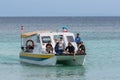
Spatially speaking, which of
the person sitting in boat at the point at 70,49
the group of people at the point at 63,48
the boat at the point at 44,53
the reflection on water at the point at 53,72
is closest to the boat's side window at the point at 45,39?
the boat at the point at 44,53

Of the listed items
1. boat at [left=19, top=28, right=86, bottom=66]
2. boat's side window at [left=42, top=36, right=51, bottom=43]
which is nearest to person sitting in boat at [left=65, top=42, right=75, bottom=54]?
boat at [left=19, top=28, right=86, bottom=66]

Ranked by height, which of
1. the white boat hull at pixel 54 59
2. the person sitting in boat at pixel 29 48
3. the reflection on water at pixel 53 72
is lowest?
the reflection on water at pixel 53 72

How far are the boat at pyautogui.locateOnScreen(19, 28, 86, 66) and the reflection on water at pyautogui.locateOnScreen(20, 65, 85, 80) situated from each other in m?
0.40

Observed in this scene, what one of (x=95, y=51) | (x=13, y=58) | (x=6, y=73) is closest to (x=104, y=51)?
(x=95, y=51)

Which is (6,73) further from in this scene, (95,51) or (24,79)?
(95,51)

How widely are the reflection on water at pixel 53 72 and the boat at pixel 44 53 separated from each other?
0.40 metres

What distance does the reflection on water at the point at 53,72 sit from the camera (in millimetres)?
27050

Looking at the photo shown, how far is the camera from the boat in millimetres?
30250

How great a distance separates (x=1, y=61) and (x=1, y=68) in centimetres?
392

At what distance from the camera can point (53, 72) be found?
2889 cm

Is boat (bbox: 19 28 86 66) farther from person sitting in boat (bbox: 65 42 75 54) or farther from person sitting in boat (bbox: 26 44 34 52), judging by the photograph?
person sitting in boat (bbox: 65 42 75 54)

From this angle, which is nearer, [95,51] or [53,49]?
[53,49]

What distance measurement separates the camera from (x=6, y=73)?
94.2 ft

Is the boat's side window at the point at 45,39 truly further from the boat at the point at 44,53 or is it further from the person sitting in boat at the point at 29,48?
the person sitting in boat at the point at 29,48
